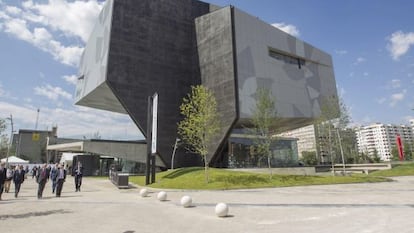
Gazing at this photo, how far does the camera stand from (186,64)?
42719 mm

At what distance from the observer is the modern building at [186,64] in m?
36.2

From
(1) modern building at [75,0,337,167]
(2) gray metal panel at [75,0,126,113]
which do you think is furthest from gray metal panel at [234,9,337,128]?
(2) gray metal panel at [75,0,126,113]

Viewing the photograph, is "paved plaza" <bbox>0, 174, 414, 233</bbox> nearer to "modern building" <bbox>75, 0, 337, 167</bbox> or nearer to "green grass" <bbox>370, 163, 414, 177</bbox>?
"modern building" <bbox>75, 0, 337, 167</bbox>

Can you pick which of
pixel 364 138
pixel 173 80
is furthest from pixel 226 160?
pixel 364 138

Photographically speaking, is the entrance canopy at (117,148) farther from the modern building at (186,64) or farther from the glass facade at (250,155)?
the glass facade at (250,155)

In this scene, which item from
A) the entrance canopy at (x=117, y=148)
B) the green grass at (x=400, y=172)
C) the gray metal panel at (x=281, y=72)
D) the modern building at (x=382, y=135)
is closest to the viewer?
the green grass at (x=400, y=172)

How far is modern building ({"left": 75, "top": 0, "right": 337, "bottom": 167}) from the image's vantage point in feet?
119

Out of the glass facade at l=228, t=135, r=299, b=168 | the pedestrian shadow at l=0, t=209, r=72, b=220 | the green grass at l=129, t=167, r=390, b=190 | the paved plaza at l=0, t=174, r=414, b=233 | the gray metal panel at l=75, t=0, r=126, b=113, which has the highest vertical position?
the gray metal panel at l=75, t=0, r=126, b=113

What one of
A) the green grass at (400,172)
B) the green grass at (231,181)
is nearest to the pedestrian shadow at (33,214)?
the green grass at (231,181)

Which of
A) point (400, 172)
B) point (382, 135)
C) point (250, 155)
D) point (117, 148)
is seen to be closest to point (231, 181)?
point (250, 155)

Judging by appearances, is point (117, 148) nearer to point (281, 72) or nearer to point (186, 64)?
point (186, 64)

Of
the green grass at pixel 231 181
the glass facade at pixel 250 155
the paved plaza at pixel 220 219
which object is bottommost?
the paved plaza at pixel 220 219

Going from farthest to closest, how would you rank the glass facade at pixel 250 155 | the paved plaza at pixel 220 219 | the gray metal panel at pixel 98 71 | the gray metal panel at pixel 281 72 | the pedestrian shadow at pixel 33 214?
the glass facade at pixel 250 155
the gray metal panel at pixel 98 71
the gray metal panel at pixel 281 72
the pedestrian shadow at pixel 33 214
the paved plaza at pixel 220 219

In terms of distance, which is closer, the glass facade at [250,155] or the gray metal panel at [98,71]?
the gray metal panel at [98,71]
